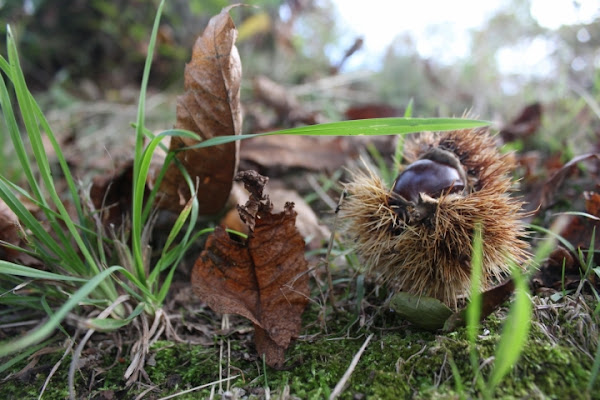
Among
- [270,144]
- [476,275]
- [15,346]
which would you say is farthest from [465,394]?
[270,144]

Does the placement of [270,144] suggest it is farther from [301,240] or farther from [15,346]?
[15,346]

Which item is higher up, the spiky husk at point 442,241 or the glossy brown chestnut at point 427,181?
the glossy brown chestnut at point 427,181

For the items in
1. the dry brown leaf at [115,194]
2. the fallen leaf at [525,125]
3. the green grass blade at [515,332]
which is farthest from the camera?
the fallen leaf at [525,125]

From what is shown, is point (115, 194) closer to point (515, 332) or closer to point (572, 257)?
point (515, 332)

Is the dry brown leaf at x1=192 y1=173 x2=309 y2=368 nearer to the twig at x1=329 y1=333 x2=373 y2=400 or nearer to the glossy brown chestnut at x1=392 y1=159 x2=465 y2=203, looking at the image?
the twig at x1=329 y1=333 x2=373 y2=400

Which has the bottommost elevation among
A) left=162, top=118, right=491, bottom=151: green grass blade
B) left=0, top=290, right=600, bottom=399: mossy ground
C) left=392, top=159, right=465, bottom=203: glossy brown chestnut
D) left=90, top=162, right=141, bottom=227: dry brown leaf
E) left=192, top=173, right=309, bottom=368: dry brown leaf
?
left=0, top=290, right=600, bottom=399: mossy ground

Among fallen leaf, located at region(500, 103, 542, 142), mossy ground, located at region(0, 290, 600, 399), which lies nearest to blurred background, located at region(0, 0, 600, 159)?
fallen leaf, located at region(500, 103, 542, 142)

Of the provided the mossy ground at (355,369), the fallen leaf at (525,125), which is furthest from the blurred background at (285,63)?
the mossy ground at (355,369)

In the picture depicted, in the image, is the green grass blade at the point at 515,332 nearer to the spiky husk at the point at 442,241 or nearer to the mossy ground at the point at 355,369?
the mossy ground at the point at 355,369
